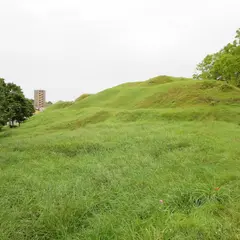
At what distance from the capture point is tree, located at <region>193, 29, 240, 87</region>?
Result: 83.1 ft

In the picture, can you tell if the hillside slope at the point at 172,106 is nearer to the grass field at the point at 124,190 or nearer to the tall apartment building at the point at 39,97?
the grass field at the point at 124,190

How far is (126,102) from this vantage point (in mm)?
30828

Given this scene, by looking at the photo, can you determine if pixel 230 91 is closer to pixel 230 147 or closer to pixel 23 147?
pixel 230 147

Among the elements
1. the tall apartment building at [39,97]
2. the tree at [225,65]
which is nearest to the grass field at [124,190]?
the tree at [225,65]

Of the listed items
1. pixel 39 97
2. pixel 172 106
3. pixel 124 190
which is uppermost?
pixel 39 97

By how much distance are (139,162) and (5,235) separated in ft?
14.8

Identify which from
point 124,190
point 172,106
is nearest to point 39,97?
point 172,106

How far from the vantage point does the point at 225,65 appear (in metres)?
26.3

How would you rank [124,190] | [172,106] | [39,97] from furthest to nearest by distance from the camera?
[39,97]
[172,106]
[124,190]

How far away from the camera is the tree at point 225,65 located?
997 inches

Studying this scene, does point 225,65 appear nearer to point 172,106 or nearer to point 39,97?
point 172,106

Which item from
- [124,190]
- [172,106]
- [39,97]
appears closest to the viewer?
[124,190]

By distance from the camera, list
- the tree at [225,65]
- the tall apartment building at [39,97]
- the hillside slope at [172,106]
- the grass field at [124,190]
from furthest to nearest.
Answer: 1. the tall apartment building at [39,97]
2. the tree at [225,65]
3. the hillside slope at [172,106]
4. the grass field at [124,190]

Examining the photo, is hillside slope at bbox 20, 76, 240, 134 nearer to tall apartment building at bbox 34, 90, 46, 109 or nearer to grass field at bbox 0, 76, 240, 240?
grass field at bbox 0, 76, 240, 240
